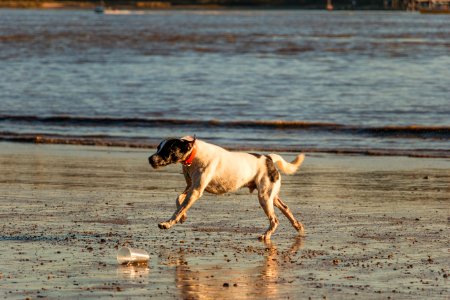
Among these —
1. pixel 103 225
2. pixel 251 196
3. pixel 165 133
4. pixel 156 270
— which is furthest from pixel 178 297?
pixel 165 133

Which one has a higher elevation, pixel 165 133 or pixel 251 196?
pixel 251 196

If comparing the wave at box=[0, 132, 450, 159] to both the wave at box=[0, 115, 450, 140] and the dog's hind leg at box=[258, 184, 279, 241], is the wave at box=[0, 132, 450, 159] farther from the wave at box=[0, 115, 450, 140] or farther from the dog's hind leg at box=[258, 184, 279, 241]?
the dog's hind leg at box=[258, 184, 279, 241]

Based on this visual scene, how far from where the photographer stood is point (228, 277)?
33.0ft

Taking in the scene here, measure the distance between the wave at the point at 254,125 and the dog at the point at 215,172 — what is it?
12565mm

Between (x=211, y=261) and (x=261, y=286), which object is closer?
(x=261, y=286)

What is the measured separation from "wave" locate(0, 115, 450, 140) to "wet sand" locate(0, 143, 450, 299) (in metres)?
6.93

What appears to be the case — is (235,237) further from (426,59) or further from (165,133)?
(426,59)

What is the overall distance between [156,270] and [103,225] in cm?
233

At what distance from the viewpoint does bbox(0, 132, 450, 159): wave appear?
20953 millimetres

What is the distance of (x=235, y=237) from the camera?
11.9m

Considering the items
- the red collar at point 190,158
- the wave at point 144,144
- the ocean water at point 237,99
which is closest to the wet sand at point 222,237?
the red collar at point 190,158

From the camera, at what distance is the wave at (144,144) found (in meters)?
21.0

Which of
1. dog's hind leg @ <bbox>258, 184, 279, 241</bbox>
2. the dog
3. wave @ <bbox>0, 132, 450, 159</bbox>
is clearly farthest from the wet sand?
wave @ <bbox>0, 132, 450, 159</bbox>

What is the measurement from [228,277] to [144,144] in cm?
1247
